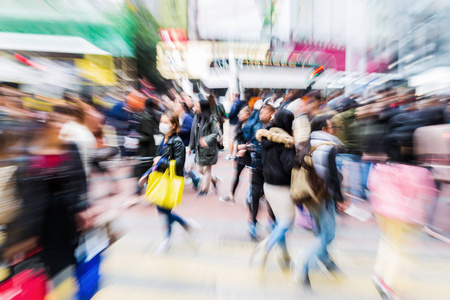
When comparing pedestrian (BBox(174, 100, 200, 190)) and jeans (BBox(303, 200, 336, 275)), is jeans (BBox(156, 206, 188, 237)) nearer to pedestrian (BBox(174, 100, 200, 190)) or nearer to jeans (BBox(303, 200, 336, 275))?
jeans (BBox(303, 200, 336, 275))

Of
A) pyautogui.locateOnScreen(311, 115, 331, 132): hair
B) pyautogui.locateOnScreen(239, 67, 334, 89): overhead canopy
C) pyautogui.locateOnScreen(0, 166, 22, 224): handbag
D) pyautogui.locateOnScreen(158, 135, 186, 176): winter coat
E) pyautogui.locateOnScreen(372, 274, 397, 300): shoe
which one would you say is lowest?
pyautogui.locateOnScreen(372, 274, 397, 300): shoe

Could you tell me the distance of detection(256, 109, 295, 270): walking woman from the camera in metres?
2.83

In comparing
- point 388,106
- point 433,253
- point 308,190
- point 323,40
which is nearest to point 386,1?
point 323,40

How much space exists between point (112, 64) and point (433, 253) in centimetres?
1609

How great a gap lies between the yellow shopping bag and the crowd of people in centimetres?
8

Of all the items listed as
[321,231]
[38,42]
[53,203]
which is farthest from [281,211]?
[38,42]

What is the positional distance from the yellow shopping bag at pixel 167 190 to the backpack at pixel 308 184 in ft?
4.05

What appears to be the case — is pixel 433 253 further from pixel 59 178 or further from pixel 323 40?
pixel 323 40

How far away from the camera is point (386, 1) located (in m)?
12.5

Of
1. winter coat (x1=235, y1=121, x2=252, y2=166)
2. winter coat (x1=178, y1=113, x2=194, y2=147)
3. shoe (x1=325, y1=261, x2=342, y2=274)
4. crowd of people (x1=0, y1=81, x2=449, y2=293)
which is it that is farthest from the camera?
winter coat (x1=178, y1=113, x2=194, y2=147)

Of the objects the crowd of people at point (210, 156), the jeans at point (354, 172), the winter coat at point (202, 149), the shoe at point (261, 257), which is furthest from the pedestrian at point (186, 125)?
the shoe at point (261, 257)

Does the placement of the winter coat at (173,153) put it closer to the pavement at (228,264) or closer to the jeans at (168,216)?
the jeans at (168,216)

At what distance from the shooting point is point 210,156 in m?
5.67

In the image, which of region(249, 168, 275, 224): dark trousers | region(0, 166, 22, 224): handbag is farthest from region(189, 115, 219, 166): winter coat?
region(0, 166, 22, 224): handbag
